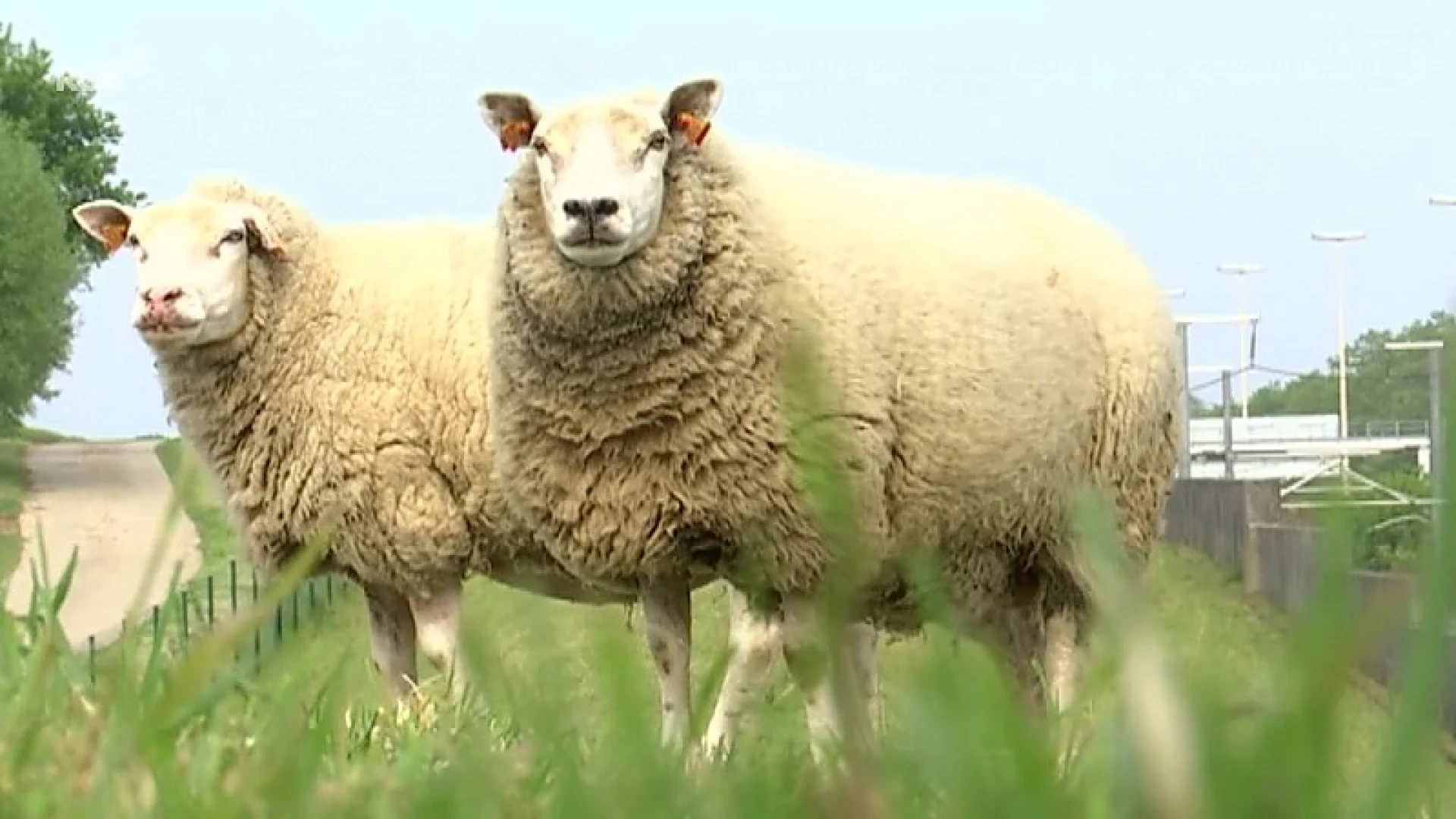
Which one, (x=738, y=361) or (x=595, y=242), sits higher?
(x=595, y=242)

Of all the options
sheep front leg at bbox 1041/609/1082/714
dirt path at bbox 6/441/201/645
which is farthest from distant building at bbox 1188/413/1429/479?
sheep front leg at bbox 1041/609/1082/714

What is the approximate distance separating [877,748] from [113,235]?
30.6 feet

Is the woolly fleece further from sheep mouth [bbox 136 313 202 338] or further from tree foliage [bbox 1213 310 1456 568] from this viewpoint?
tree foliage [bbox 1213 310 1456 568]

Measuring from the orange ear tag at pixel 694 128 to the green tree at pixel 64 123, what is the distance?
53.8 m

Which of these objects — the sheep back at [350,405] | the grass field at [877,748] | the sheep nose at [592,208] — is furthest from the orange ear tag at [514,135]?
the grass field at [877,748]

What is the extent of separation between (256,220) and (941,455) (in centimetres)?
358

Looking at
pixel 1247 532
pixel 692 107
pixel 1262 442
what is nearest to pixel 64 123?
pixel 1262 442

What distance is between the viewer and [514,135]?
738 cm

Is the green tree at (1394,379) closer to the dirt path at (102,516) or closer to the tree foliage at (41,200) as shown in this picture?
the dirt path at (102,516)

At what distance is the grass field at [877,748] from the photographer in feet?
2.13

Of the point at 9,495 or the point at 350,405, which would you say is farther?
the point at 350,405

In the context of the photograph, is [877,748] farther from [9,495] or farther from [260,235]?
[260,235]

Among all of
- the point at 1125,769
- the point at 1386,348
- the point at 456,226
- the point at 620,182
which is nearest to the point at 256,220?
the point at 456,226

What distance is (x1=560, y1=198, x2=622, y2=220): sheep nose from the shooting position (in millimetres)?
6535
